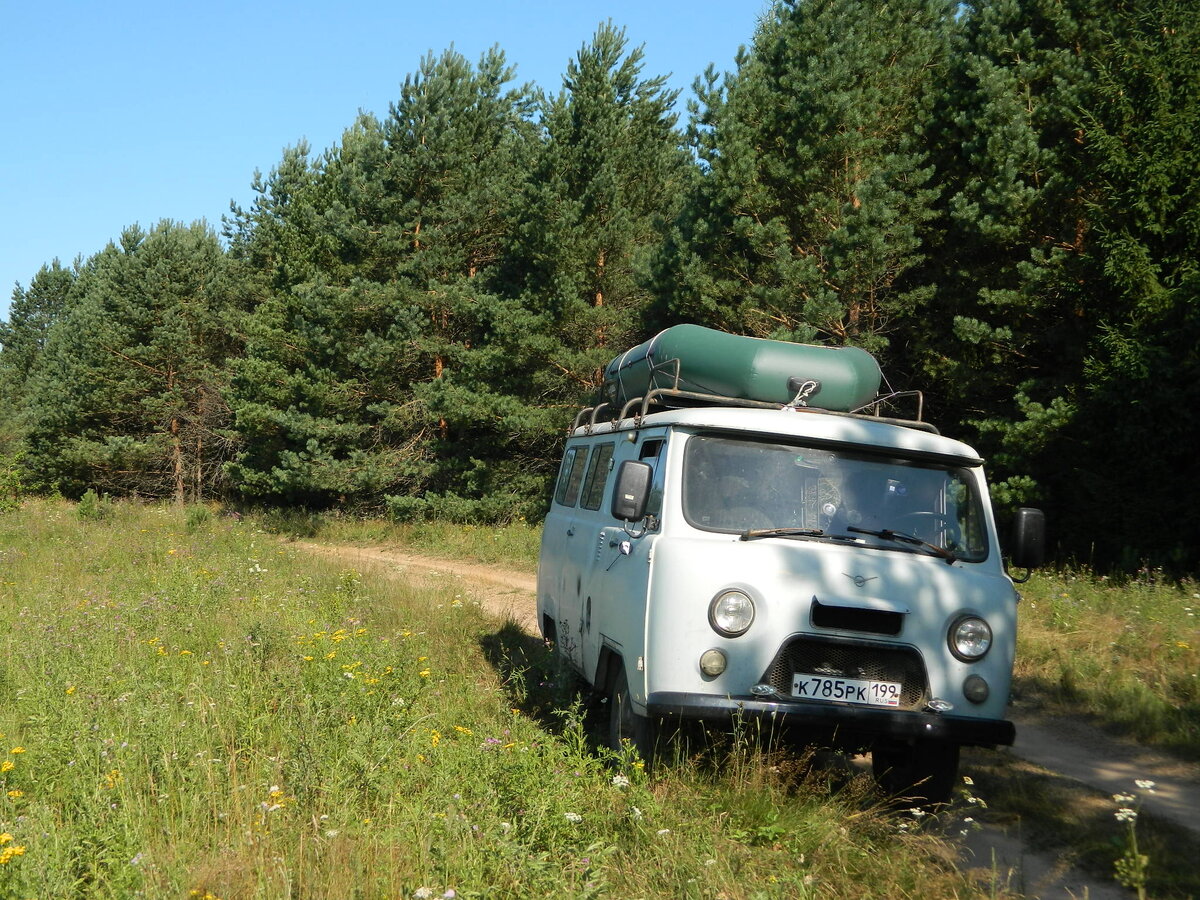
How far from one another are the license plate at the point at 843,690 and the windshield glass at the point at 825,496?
0.81 metres

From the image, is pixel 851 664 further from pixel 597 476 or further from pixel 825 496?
pixel 597 476

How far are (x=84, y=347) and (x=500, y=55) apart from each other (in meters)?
22.4

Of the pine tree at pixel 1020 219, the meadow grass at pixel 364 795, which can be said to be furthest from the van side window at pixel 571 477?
the pine tree at pixel 1020 219

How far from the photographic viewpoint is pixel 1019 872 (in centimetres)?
492

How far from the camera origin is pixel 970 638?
5.42 m

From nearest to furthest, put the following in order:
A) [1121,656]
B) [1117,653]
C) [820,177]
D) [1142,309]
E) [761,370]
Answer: [761,370] < [1121,656] < [1117,653] < [1142,309] < [820,177]

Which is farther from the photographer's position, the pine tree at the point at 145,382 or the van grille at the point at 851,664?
the pine tree at the point at 145,382

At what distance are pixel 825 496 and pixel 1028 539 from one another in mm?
1175

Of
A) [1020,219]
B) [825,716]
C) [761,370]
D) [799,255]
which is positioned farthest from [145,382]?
[825,716]

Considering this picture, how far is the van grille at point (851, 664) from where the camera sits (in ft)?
17.3

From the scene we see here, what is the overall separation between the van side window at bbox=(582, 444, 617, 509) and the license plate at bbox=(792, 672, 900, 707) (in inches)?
99.2

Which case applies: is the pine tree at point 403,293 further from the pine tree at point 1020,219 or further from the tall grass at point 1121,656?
the tall grass at point 1121,656

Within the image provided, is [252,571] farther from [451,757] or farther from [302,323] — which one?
[302,323]

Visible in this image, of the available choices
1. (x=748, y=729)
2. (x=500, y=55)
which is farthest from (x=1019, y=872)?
(x=500, y=55)
